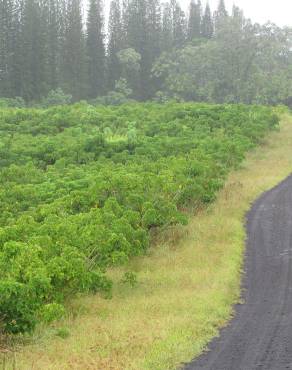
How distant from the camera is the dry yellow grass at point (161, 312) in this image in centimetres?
1123

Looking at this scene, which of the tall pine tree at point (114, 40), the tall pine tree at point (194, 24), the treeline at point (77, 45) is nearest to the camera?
the treeline at point (77, 45)

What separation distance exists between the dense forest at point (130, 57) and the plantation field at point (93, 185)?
23690mm

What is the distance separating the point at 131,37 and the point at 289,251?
83.8m

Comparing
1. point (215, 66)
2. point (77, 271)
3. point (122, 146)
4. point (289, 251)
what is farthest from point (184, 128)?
point (215, 66)

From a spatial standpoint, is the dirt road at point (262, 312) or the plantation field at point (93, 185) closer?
the dirt road at point (262, 312)

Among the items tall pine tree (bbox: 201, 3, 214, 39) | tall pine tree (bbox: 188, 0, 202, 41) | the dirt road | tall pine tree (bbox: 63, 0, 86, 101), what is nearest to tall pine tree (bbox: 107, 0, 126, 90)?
tall pine tree (bbox: 63, 0, 86, 101)

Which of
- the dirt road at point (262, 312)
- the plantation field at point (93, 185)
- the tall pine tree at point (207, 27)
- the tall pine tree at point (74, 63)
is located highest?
the tall pine tree at point (207, 27)

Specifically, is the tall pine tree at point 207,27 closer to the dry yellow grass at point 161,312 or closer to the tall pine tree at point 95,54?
the tall pine tree at point 95,54

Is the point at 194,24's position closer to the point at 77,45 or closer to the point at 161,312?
the point at 77,45

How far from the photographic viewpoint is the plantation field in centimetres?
1245

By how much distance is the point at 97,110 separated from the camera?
4550cm

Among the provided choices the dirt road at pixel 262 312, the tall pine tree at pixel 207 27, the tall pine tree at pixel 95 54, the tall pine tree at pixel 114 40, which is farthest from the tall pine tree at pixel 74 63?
the dirt road at pixel 262 312

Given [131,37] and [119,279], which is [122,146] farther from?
[131,37]

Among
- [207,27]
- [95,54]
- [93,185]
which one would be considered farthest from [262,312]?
[207,27]
